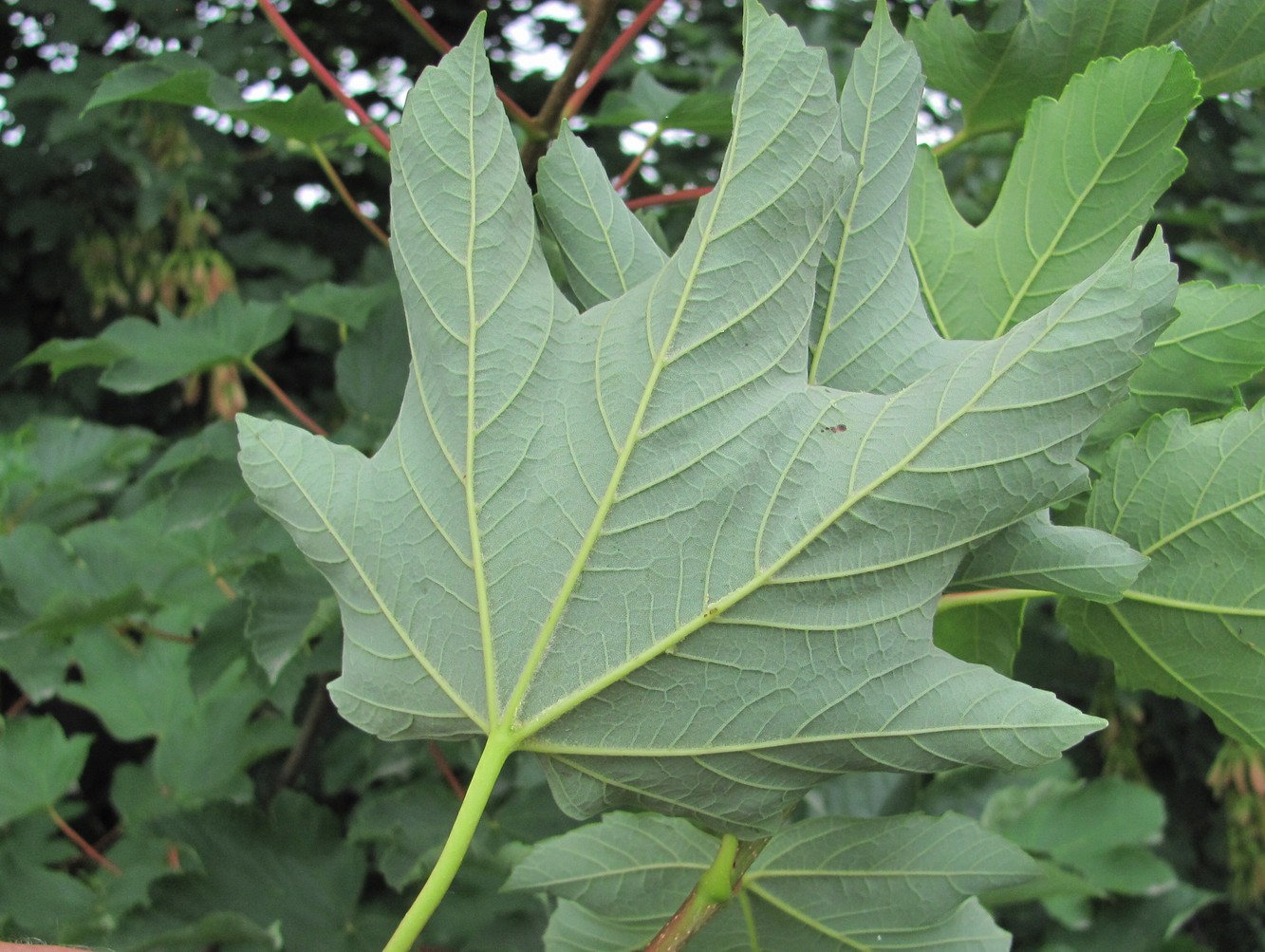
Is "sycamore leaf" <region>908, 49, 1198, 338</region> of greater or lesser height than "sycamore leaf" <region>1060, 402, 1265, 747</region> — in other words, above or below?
above

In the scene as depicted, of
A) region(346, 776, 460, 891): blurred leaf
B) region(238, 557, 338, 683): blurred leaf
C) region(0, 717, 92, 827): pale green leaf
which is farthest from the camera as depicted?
region(0, 717, 92, 827): pale green leaf

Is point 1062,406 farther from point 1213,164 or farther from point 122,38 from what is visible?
point 122,38

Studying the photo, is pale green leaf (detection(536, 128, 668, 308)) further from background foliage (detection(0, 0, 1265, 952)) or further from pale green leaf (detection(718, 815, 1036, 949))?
pale green leaf (detection(718, 815, 1036, 949))

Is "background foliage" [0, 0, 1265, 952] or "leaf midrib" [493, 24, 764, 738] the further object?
"background foliage" [0, 0, 1265, 952]

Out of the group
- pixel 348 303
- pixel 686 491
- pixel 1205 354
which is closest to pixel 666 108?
pixel 348 303

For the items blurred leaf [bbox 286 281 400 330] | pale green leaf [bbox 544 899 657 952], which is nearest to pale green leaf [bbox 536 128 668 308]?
pale green leaf [bbox 544 899 657 952]

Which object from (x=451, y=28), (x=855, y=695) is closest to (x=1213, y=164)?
(x=451, y=28)

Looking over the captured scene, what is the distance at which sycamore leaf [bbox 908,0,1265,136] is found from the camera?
0.70 m

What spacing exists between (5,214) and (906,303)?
7.44 ft

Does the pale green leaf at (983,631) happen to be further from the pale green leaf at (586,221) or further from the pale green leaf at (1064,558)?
the pale green leaf at (586,221)

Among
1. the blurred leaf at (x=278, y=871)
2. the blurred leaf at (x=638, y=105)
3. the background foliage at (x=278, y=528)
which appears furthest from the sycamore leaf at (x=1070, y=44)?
the blurred leaf at (x=278, y=871)

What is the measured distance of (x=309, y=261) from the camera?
79.3 inches

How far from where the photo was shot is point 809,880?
A: 0.66m

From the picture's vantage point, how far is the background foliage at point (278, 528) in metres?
0.71
